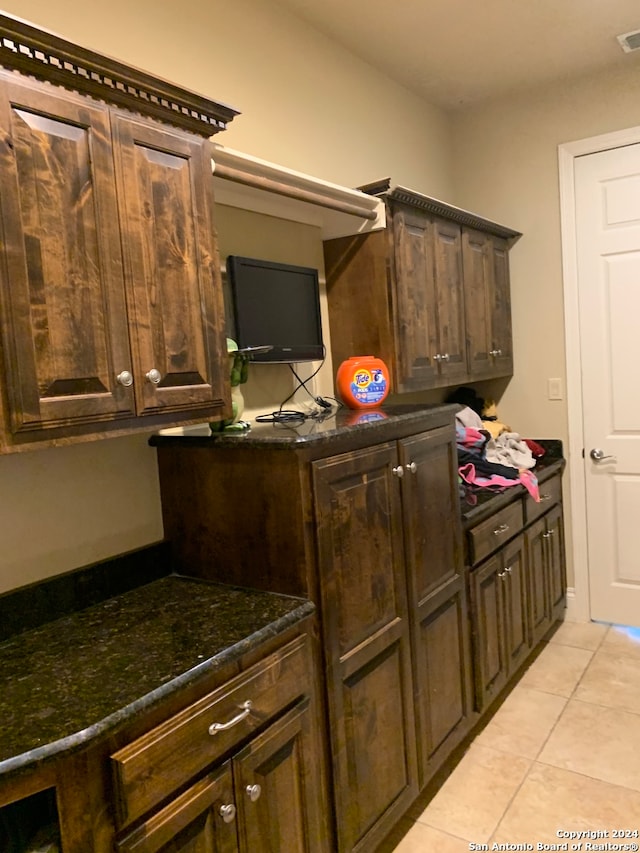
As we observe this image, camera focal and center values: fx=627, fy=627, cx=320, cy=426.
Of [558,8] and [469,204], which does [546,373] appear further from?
[558,8]

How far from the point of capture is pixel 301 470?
62.6 inches

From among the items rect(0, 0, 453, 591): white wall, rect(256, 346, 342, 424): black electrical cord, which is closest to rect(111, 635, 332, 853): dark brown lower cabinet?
rect(0, 0, 453, 591): white wall

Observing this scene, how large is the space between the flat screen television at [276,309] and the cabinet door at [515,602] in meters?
1.25

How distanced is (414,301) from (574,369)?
1.33m

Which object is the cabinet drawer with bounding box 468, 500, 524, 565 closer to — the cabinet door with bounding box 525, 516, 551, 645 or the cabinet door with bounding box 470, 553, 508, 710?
the cabinet door with bounding box 470, 553, 508, 710

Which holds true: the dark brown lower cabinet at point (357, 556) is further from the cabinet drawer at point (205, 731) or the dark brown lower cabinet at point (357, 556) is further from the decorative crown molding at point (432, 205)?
the decorative crown molding at point (432, 205)

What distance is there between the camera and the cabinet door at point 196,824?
1153 mm

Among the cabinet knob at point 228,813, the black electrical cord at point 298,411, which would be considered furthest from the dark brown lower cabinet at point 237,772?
the black electrical cord at point 298,411

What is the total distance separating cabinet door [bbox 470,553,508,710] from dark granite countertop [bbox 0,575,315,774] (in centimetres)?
114

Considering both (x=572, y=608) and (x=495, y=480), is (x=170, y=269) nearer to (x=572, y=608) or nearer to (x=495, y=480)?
(x=495, y=480)

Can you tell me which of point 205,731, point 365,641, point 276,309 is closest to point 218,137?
point 276,309

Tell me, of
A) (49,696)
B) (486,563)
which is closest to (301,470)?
(49,696)

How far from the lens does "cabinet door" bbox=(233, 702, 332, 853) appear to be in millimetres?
1360

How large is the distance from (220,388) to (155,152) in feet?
1.89
